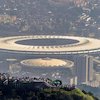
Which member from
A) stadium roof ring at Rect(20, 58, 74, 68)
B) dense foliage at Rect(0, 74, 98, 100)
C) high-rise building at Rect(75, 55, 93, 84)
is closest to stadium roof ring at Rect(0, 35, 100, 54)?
stadium roof ring at Rect(20, 58, 74, 68)

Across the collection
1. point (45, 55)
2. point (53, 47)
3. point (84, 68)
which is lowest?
point (84, 68)

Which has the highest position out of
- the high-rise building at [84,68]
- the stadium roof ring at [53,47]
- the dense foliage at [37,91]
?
the dense foliage at [37,91]

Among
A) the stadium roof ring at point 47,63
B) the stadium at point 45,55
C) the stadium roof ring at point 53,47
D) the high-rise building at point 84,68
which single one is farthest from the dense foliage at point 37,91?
the stadium roof ring at point 53,47

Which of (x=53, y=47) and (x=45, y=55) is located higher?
(x=53, y=47)

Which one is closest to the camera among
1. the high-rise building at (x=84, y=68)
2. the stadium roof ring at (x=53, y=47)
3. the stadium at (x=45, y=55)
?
the high-rise building at (x=84, y=68)

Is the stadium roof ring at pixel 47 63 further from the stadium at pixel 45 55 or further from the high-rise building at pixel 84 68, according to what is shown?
the high-rise building at pixel 84 68

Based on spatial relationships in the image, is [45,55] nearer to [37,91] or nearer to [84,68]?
[84,68]

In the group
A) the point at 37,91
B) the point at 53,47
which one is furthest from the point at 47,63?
the point at 37,91

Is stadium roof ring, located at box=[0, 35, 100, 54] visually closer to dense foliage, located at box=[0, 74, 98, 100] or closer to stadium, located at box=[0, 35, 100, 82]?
stadium, located at box=[0, 35, 100, 82]

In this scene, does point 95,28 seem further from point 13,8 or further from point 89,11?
point 13,8

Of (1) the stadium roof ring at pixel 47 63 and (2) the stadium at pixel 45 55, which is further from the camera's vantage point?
(1) the stadium roof ring at pixel 47 63

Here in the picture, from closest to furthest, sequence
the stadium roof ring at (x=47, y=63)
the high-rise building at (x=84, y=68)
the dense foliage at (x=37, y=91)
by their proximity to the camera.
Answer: the dense foliage at (x=37, y=91), the high-rise building at (x=84, y=68), the stadium roof ring at (x=47, y=63)
